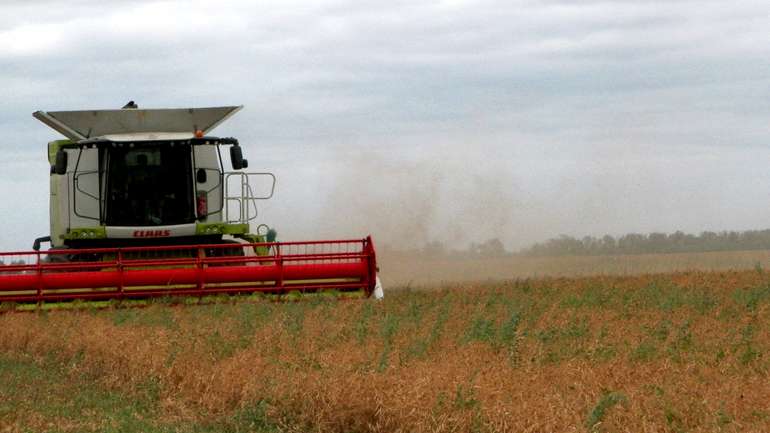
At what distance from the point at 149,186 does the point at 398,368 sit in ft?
31.2

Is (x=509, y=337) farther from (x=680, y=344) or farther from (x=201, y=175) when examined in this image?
(x=201, y=175)

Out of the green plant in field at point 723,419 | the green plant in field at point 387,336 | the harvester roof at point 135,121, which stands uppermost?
the harvester roof at point 135,121

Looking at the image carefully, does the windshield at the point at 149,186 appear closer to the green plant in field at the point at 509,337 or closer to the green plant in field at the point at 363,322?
the green plant in field at the point at 363,322

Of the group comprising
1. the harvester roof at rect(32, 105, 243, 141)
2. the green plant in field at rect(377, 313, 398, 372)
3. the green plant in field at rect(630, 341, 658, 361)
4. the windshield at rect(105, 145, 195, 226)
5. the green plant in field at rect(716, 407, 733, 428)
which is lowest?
the green plant in field at rect(716, 407, 733, 428)

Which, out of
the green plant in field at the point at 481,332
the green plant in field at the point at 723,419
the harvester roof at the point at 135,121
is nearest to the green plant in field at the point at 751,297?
the green plant in field at the point at 481,332

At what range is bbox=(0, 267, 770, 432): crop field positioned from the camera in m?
6.81

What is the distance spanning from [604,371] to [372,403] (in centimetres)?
163

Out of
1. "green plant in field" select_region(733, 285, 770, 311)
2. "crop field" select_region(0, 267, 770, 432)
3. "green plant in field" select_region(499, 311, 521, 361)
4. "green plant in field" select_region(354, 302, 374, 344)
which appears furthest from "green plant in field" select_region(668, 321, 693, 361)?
"green plant in field" select_region(733, 285, 770, 311)

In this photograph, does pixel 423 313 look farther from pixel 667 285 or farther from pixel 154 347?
pixel 667 285

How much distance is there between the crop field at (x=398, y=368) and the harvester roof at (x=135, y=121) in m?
4.16

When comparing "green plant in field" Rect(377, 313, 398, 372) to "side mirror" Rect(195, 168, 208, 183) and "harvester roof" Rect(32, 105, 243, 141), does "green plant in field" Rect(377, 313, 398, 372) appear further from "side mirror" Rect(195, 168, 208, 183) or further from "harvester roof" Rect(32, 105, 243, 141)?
"harvester roof" Rect(32, 105, 243, 141)

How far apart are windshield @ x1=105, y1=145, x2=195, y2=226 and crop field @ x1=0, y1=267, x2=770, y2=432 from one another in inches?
114

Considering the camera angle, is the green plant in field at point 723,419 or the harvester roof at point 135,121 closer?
the green plant in field at point 723,419

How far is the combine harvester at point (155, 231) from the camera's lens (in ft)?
51.9
